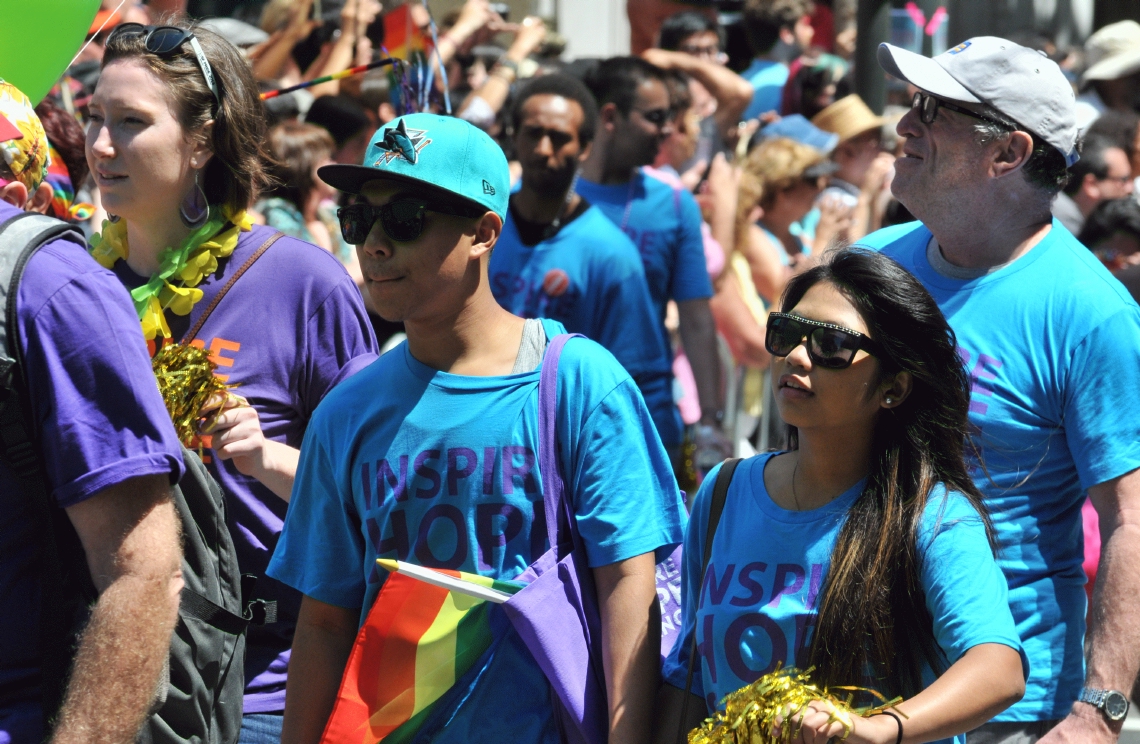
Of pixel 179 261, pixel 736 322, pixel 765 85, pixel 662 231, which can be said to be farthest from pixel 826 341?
pixel 765 85

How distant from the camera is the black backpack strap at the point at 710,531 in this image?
2580 mm

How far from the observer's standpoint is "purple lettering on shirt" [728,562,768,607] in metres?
2.49

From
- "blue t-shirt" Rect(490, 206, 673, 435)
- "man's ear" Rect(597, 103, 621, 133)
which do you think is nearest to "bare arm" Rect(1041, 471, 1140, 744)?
"blue t-shirt" Rect(490, 206, 673, 435)

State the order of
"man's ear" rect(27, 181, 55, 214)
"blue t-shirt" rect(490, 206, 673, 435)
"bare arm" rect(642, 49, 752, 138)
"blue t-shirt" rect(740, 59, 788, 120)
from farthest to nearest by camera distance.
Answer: "blue t-shirt" rect(740, 59, 788, 120), "bare arm" rect(642, 49, 752, 138), "blue t-shirt" rect(490, 206, 673, 435), "man's ear" rect(27, 181, 55, 214)

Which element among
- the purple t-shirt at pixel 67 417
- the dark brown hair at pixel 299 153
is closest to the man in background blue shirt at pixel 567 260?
the dark brown hair at pixel 299 153

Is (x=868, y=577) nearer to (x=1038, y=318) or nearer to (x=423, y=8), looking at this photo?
(x=1038, y=318)

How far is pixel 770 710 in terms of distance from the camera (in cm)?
219

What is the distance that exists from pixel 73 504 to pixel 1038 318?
2041 mm

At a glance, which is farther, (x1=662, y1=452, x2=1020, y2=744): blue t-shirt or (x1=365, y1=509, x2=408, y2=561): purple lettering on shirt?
(x1=365, y1=509, x2=408, y2=561): purple lettering on shirt

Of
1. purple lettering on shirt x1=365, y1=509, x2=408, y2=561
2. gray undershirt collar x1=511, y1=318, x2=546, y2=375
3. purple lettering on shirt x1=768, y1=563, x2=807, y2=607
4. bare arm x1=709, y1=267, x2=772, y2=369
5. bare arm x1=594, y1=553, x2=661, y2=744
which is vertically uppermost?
gray undershirt collar x1=511, y1=318, x2=546, y2=375

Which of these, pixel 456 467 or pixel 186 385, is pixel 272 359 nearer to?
pixel 186 385

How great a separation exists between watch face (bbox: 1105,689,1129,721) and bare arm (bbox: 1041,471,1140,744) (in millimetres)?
17

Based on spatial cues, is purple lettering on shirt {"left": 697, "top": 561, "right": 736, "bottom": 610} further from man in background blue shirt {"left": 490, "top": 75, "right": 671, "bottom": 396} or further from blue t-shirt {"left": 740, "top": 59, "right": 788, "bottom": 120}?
blue t-shirt {"left": 740, "top": 59, "right": 788, "bottom": 120}

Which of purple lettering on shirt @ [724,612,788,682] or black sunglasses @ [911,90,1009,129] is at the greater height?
black sunglasses @ [911,90,1009,129]
